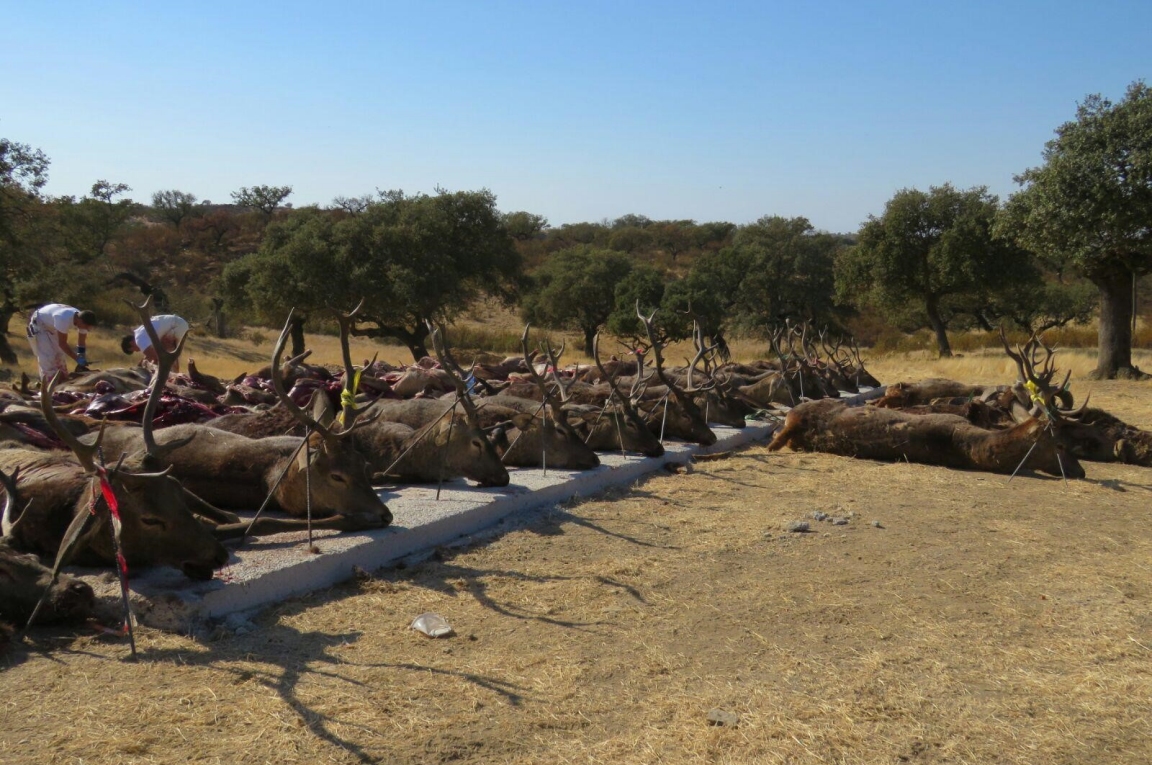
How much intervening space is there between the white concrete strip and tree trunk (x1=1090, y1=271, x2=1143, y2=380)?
17.3 m

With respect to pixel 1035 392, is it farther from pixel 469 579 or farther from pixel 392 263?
pixel 392 263

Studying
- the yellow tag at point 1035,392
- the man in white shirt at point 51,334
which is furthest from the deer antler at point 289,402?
the yellow tag at point 1035,392

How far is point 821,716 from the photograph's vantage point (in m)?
4.00

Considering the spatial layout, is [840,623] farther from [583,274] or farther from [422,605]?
[583,274]

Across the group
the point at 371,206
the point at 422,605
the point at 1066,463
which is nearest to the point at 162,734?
the point at 422,605

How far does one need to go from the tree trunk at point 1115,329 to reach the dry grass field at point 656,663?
16553 millimetres

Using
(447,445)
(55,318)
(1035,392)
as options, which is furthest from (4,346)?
(1035,392)

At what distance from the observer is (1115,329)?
71.9 ft

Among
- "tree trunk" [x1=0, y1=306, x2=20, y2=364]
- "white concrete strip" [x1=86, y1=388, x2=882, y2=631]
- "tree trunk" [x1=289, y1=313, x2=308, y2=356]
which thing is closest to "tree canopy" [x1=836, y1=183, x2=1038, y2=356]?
"tree trunk" [x1=289, y1=313, x2=308, y2=356]

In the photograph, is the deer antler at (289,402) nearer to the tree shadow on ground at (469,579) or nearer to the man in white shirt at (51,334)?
the tree shadow on ground at (469,579)

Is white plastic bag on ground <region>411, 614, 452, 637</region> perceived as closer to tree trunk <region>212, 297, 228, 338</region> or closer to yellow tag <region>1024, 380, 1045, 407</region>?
yellow tag <region>1024, 380, 1045, 407</region>

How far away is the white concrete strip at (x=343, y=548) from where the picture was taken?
4730mm

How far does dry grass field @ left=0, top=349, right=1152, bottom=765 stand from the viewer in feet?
12.1

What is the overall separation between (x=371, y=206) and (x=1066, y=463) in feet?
77.7
